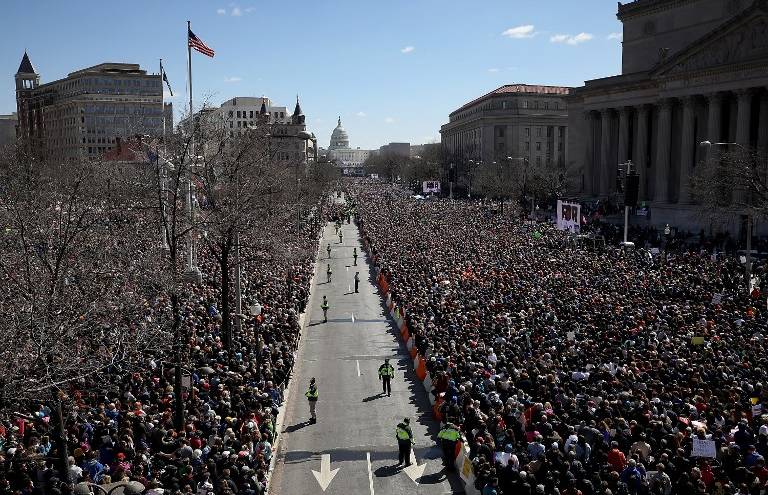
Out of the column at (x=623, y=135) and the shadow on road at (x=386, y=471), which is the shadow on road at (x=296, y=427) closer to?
the shadow on road at (x=386, y=471)

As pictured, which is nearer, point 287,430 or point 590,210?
point 287,430

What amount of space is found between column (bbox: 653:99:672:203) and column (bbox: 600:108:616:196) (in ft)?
40.2

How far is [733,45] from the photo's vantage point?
55.1 m

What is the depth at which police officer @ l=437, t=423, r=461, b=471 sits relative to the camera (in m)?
17.1

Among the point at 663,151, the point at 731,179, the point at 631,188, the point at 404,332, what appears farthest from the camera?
the point at 663,151

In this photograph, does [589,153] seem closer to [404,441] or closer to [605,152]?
[605,152]

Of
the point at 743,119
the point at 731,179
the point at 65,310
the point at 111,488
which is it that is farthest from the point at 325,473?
the point at 743,119

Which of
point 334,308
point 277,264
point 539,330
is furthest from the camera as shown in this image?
point 277,264

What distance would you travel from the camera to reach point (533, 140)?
139750mm

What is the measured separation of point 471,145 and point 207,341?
13025 centimetres

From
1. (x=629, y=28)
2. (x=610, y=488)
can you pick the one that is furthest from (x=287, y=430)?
(x=629, y=28)

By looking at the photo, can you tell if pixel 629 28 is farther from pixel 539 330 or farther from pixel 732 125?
pixel 539 330

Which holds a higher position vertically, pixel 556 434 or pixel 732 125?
pixel 732 125

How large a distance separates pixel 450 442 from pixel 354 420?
409 centimetres
